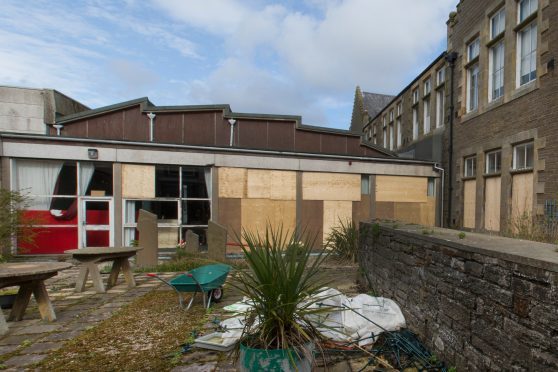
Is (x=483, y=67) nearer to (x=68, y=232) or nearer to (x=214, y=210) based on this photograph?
(x=214, y=210)

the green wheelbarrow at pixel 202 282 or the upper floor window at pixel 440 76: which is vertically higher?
the upper floor window at pixel 440 76

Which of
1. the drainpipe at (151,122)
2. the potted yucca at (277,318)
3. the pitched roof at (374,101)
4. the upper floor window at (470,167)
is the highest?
the pitched roof at (374,101)

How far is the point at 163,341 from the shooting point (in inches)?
170

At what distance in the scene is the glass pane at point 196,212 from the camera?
11.7m

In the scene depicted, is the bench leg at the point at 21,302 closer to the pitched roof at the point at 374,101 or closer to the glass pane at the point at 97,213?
the glass pane at the point at 97,213

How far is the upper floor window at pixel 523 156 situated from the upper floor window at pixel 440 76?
19.8 ft

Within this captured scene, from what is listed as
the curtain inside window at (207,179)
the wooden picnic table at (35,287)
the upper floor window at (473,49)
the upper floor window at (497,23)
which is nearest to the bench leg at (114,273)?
the wooden picnic table at (35,287)

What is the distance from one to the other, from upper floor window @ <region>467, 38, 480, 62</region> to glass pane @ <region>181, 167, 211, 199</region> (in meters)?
10.6

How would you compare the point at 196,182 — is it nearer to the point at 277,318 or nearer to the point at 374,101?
the point at 277,318

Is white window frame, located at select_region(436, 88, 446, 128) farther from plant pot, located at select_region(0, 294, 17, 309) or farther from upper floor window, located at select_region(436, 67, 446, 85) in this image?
plant pot, located at select_region(0, 294, 17, 309)

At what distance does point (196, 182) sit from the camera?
11844 millimetres

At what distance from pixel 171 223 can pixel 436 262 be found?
939cm

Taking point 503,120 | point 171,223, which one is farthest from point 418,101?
point 171,223

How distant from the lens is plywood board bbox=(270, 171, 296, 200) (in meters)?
12.3
